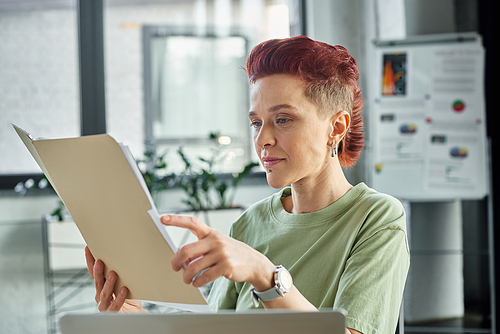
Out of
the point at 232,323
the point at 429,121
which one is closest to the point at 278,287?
the point at 232,323

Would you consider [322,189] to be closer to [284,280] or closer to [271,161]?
[271,161]

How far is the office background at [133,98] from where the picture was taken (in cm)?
279

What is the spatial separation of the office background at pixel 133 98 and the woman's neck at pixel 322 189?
5.94 feet

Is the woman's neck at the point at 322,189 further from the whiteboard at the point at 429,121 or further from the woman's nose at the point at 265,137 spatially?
the whiteboard at the point at 429,121

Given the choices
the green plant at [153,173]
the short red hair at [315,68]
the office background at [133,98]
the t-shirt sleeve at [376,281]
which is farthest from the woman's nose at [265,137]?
the office background at [133,98]

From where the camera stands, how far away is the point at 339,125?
3.50ft

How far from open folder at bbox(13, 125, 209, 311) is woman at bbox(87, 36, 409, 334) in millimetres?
101

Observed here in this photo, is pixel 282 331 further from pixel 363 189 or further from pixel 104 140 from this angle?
pixel 363 189

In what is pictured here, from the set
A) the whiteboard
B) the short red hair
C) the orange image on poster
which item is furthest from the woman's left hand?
the orange image on poster

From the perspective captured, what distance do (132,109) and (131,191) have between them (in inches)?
104

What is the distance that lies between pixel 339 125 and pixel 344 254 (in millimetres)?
Answer: 299

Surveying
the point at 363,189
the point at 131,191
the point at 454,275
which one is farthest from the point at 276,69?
the point at 454,275

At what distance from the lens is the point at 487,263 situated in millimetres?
2828

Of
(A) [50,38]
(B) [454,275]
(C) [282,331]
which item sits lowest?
(B) [454,275]
